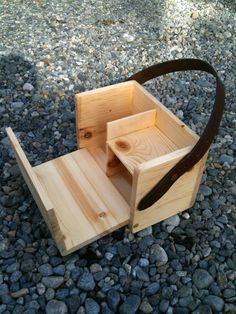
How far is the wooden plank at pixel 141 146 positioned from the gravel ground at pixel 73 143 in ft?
0.98

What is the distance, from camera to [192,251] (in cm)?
144

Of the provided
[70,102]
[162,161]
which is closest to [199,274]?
[162,161]

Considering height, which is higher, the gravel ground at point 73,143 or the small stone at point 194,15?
the small stone at point 194,15

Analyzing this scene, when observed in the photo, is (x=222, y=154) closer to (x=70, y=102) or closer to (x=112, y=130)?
(x=112, y=130)

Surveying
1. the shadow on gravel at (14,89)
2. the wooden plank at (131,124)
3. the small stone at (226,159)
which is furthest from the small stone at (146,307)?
the shadow on gravel at (14,89)

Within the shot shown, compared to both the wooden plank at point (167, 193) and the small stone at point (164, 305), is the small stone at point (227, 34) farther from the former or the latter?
the small stone at point (164, 305)

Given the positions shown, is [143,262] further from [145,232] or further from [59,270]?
[59,270]

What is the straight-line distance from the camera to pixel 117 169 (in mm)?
1635

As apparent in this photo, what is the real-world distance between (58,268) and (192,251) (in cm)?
54

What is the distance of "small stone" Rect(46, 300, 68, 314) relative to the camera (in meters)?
1.24

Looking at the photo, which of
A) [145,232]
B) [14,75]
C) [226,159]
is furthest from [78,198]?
[14,75]

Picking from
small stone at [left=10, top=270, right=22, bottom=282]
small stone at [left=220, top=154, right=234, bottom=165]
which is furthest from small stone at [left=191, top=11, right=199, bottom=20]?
small stone at [left=10, top=270, right=22, bottom=282]

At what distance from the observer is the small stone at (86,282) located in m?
1.31

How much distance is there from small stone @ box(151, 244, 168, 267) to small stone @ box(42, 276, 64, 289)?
1.21 ft
